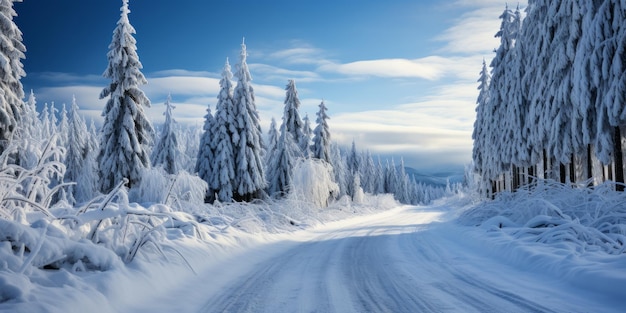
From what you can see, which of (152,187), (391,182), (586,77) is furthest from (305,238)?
(391,182)

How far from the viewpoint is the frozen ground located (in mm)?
4398

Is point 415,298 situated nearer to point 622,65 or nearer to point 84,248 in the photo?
point 84,248

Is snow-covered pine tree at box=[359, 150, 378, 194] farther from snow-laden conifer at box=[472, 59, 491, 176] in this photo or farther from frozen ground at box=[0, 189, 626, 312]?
frozen ground at box=[0, 189, 626, 312]

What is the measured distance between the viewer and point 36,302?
11.8ft

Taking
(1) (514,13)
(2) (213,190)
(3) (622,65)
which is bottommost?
(2) (213,190)

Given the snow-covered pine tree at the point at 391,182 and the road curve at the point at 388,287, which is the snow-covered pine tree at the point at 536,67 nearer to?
the road curve at the point at 388,287

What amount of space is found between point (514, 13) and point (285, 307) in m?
32.7

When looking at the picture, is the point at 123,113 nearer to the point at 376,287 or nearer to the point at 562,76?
the point at 376,287

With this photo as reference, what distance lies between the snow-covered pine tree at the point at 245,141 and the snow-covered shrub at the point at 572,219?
70.1ft

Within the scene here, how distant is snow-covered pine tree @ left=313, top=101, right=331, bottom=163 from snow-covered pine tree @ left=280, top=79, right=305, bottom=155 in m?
2.24

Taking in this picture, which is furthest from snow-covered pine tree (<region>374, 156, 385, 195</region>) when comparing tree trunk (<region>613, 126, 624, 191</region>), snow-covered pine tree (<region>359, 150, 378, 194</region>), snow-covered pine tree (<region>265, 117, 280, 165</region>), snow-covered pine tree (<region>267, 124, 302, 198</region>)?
tree trunk (<region>613, 126, 624, 191</region>)

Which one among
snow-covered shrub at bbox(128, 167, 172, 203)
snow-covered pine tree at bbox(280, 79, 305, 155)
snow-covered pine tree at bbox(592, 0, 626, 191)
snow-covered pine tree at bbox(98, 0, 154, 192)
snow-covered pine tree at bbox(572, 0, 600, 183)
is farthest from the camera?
snow-covered pine tree at bbox(280, 79, 305, 155)

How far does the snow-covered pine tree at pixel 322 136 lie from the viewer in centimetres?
4272

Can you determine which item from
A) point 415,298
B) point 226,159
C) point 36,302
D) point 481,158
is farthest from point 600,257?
point 481,158
